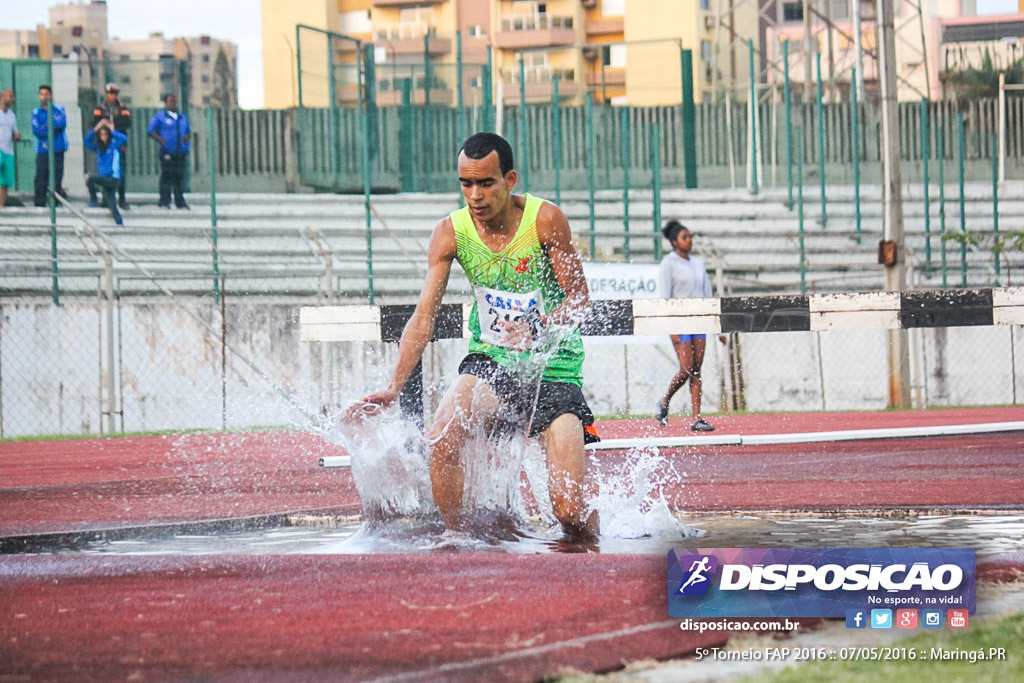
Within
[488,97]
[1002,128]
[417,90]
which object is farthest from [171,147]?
[1002,128]

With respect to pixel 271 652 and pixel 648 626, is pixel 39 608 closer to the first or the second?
pixel 271 652

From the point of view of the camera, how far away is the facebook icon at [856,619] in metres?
3.60

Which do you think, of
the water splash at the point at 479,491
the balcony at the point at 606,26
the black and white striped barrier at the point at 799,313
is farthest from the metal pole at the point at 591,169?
the balcony at the point at 606,26

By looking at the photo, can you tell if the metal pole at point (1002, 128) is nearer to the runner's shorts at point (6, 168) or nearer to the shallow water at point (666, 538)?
the runner's shorts at point (6, 168)

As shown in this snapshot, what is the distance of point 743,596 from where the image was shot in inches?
147

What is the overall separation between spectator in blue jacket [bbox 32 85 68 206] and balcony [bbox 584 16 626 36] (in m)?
38.7

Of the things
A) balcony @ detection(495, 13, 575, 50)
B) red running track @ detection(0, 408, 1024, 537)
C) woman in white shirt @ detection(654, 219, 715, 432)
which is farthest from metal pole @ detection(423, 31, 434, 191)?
balcony @ detection(495, 13, 575, 50)

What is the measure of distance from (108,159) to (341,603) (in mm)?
18697

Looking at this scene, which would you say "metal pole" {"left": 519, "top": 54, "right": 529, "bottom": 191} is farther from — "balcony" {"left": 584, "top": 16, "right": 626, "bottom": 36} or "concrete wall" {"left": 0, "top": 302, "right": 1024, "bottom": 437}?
"balcony" {"left": 584, "top": 16, "right": 626, "bottom": 36}

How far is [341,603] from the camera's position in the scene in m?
4.23

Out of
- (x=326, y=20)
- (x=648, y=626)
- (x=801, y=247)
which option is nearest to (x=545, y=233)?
(x=648, y=626)

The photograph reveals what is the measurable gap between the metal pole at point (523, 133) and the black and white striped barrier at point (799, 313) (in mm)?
14120

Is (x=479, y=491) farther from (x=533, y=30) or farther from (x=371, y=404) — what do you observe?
(x=533, y=30)

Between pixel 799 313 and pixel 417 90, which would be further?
pixel 417 90
